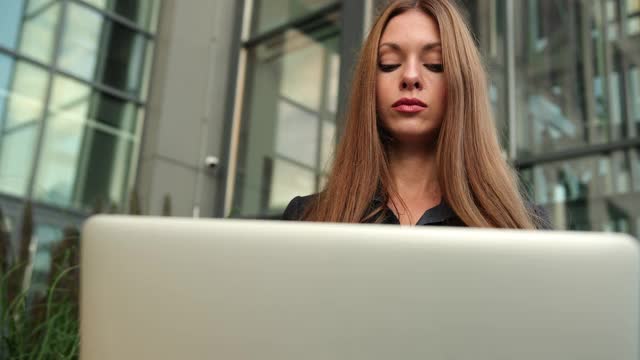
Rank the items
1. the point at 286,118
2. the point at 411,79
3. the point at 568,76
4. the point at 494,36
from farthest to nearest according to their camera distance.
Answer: the point at 286,118 < the point at 494,36 < the point at 568,76 < the point at 411,79

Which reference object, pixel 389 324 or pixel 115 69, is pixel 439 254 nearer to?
pixel 389 324

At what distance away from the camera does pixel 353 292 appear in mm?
411

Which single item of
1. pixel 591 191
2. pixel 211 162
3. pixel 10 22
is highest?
pixel 10 22

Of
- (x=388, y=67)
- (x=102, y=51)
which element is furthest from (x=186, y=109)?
(x=388, y=67)

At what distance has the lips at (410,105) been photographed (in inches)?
32.9

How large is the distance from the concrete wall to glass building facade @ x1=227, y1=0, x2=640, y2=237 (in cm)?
50

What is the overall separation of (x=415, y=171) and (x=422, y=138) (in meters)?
0.05

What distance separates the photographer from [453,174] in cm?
83

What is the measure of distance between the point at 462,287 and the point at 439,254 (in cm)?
2

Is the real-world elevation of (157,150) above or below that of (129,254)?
above

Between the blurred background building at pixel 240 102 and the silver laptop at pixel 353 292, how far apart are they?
2375 mm

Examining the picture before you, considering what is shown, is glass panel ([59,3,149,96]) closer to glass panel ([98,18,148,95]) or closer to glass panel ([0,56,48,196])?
glass panel ([98,18,148,95])

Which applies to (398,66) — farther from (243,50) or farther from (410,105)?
(243,50)

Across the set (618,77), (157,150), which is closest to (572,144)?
(618,77)
